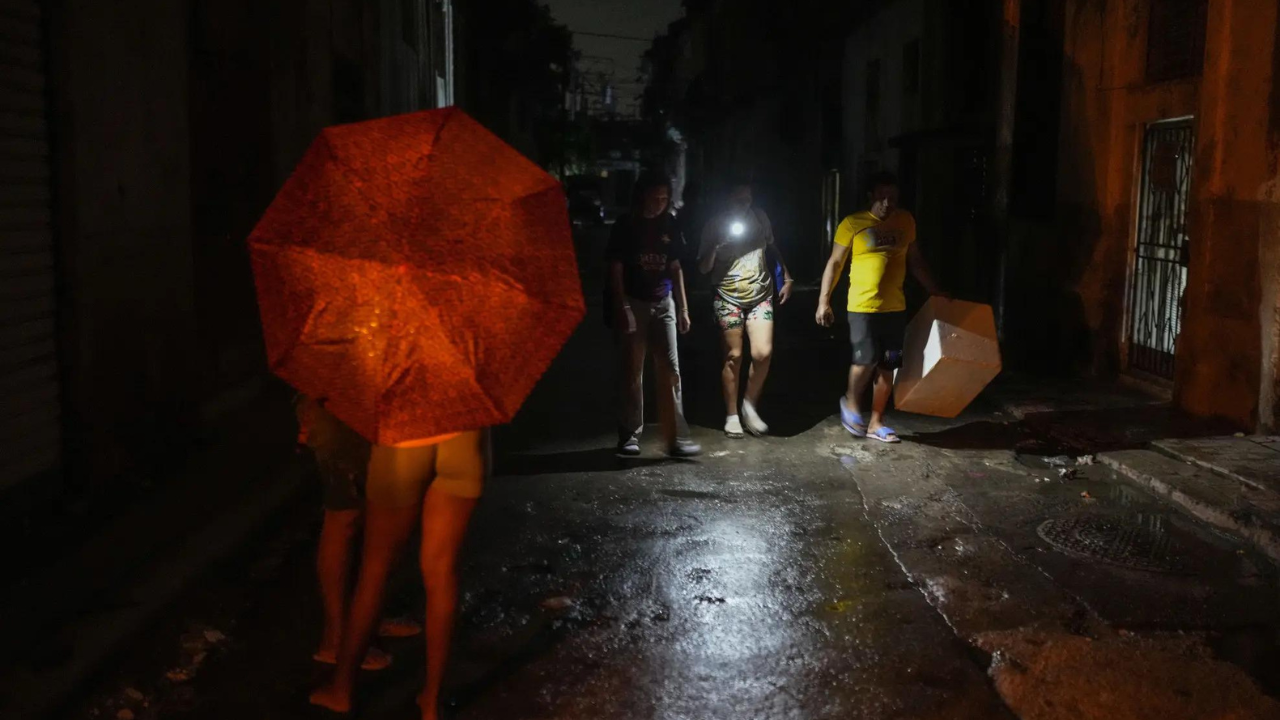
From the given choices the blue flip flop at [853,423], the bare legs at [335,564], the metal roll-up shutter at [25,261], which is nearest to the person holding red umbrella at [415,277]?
the bare legs at [335,564]

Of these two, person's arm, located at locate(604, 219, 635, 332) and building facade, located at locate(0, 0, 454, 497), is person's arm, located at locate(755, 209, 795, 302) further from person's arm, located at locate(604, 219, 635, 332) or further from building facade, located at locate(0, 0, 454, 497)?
building facade, located at locate(0, 0, 454, 497)

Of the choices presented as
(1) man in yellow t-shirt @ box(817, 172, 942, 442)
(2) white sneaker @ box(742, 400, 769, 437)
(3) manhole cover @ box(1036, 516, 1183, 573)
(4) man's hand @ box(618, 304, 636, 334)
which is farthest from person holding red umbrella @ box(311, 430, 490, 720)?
(2) white sneaker @ box(742, 400, 769, 437)

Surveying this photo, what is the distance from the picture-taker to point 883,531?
5.98m

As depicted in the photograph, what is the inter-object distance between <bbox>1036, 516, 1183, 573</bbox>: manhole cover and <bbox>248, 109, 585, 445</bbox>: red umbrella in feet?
11.4

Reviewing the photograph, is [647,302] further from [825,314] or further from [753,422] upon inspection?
[753,422]

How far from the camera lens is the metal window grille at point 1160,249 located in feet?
31.0

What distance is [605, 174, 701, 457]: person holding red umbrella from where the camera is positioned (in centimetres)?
743

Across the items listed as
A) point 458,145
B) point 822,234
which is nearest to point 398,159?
→ point 458,145

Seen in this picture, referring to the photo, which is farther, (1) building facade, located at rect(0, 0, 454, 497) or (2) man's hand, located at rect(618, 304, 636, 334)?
(2) man's hand, located at rect(618, 304, 636, 334)

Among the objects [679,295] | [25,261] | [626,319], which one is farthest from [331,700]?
[679,295]

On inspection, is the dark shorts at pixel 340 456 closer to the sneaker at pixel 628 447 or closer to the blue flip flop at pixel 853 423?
the sneaker at pixel 628 447

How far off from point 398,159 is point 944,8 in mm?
14619

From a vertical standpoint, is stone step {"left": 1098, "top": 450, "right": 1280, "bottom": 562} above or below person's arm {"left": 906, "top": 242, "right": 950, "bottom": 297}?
below

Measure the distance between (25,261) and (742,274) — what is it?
15.0 feet
